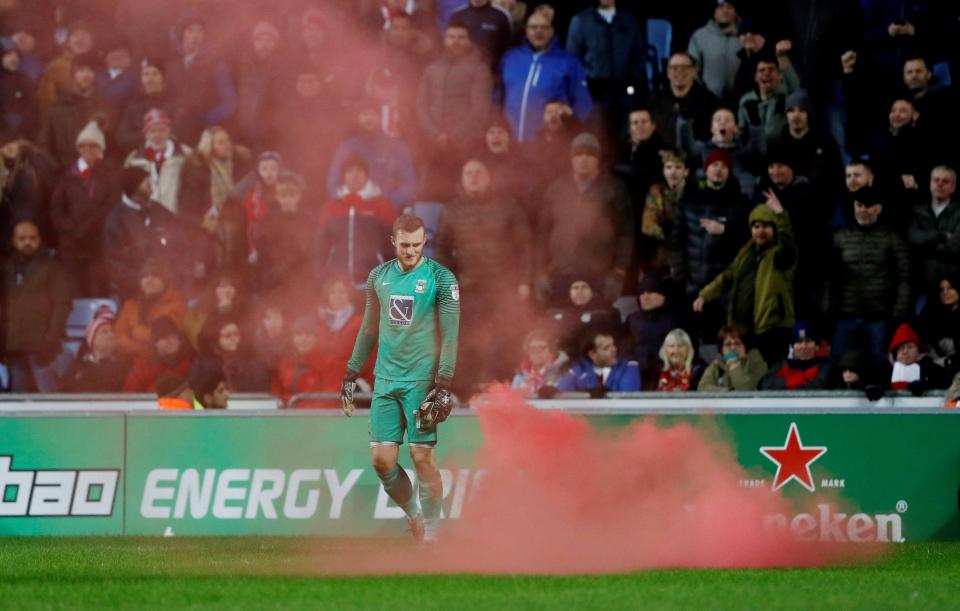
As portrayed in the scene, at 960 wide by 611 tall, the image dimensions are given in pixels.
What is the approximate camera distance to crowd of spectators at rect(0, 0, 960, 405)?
550 inches

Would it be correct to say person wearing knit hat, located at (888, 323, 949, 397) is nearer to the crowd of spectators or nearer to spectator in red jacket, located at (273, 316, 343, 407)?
the crowd of spectators

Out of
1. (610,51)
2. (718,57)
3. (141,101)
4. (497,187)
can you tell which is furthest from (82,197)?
(718,57)

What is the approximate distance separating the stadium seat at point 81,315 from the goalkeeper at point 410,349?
568cm

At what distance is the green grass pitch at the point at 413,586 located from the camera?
8312mm

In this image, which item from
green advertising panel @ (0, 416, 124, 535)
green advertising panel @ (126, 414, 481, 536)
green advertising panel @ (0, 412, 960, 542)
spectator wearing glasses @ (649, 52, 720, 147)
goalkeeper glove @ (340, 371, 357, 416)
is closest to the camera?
goalkeeper glove @ (340, 371, 357, 416)

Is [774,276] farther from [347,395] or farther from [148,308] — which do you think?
[148,308]

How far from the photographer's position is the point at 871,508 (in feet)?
39.4

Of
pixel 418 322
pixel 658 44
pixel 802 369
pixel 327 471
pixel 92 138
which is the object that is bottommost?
pixel 327 471

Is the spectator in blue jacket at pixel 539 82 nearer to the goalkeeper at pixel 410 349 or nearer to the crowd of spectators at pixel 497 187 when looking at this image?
the crowd of spectators at pixel 497 187

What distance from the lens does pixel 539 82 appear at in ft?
48.8

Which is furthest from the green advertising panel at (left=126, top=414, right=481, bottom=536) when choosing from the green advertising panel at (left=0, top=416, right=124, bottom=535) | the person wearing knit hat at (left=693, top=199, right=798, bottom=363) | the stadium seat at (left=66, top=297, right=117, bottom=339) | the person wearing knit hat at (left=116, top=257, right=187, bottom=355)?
the stadium seat at (left=66, top=297, right=117, bottom=339)

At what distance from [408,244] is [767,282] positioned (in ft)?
14.5

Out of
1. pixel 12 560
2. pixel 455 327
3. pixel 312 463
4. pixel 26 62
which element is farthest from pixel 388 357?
pixel 26 62

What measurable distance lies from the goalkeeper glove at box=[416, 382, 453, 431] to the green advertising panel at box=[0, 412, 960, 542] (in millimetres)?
1591
